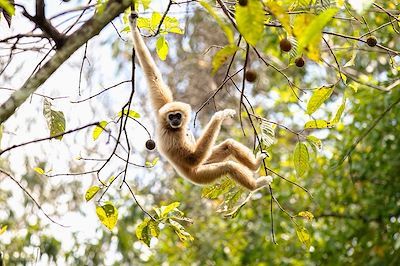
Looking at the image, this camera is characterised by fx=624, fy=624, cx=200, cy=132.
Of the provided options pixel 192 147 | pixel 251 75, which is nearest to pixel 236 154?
pixel 192 147

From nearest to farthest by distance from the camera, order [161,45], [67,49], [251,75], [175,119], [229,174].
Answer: [67,49] → [251,75] → [161,45] → [229,174] → [175,119]

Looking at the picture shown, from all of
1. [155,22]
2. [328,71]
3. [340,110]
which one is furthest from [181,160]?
[328,71]

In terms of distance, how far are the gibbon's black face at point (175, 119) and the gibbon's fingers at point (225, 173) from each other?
1.35 ft

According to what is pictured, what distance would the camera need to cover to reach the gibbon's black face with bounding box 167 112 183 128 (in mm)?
4953

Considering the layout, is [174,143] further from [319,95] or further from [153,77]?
[319,95]

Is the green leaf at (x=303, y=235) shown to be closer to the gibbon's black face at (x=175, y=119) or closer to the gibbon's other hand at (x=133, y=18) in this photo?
the gibbon's other hand at (x=133, y=18)

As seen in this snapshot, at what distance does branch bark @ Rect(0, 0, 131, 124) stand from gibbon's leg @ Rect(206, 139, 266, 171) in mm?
2796

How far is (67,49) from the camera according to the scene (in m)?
1.93

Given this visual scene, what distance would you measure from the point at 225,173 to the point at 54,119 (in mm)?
2060

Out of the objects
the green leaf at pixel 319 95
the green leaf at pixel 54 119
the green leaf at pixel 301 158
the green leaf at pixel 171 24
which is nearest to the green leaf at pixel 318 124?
the green leaf at pixel 301 158

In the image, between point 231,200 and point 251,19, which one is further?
point 231,200

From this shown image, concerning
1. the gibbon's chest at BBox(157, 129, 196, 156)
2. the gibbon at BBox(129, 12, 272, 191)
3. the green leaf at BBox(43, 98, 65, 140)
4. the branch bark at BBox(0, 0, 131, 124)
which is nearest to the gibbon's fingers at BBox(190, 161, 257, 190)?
the gibbon at BBox(129, 12, 272, 191)

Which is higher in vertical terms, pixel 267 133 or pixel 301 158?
pixel 267 133

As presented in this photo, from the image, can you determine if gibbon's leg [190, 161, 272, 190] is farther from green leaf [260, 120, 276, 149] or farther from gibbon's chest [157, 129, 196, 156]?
green leaf [260, 120, 276, 149]
